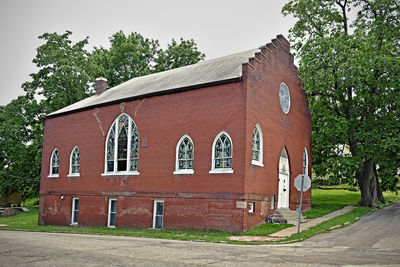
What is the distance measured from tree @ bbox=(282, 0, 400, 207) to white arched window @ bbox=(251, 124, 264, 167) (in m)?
6.87

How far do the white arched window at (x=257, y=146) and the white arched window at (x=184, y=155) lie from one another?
3026 mm

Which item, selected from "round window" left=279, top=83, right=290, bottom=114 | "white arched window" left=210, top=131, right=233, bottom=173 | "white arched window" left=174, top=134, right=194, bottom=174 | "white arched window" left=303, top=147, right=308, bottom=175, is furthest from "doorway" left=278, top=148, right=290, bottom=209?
"white arched window" left=174, top=134, right=194, bottom=174

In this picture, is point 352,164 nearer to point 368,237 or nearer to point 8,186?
point 368,237

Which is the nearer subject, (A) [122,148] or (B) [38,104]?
(A) [122,148]

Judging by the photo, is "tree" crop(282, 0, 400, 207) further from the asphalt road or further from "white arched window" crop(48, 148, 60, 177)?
"white arched window" crop(48, 148, 60, 177)

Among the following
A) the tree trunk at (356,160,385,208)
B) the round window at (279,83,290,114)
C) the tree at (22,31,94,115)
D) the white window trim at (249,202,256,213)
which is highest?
the tree at (22,31,94,115)

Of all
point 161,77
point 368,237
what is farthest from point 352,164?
point 161,77

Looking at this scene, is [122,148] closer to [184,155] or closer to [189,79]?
[184,155]

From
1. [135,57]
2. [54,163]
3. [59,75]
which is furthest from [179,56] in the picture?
[54,163]

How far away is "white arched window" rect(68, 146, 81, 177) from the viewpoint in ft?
87.4

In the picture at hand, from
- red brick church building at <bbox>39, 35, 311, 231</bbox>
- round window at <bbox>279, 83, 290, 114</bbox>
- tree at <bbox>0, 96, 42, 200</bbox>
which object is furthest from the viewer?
tree at <bbox>0, 96, 42, 200</bbox>

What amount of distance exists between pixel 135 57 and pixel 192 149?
25.1 metres

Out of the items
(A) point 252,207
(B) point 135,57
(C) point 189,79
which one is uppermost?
(B) point 135,57

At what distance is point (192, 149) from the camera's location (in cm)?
2028
